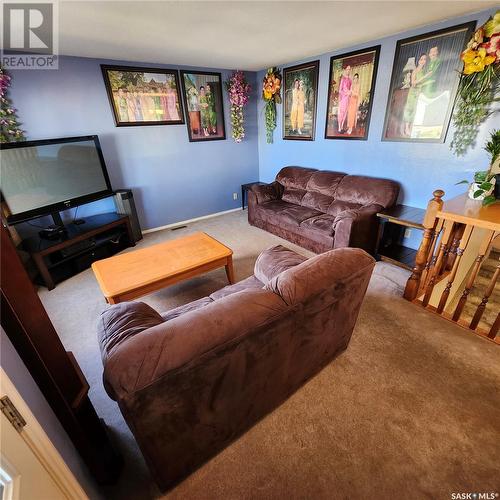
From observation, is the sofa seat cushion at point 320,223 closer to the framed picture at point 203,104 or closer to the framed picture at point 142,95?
the framed picture at point 203,104

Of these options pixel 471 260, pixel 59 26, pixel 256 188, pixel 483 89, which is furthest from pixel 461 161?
pixel 59 26

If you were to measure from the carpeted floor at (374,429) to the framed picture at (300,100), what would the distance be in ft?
9.73

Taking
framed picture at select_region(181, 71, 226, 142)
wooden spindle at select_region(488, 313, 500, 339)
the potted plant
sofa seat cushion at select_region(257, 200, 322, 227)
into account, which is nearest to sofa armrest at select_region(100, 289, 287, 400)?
wooden spindle at select_region(488, 313, 500, 339)

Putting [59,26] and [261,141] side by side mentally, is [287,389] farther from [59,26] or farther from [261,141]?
[261,141]

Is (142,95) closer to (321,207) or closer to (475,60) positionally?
(321,207)

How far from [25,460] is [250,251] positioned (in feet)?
9.02

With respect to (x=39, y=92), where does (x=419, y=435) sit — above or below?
below

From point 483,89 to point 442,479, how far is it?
2.81m

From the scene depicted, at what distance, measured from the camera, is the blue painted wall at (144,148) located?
2.84 meters

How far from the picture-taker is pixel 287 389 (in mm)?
1447

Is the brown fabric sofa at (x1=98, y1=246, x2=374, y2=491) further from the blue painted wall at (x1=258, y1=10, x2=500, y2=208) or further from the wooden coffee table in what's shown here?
the blue painted wall at (x1=258, y1=10, x2=500, y2=208)

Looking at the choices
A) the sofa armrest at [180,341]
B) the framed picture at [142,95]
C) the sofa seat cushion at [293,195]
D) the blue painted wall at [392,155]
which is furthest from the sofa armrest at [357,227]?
the framed picture at [142,95]

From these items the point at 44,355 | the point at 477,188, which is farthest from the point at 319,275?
the point at 477,188

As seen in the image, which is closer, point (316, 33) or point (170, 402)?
point (170, 402)
